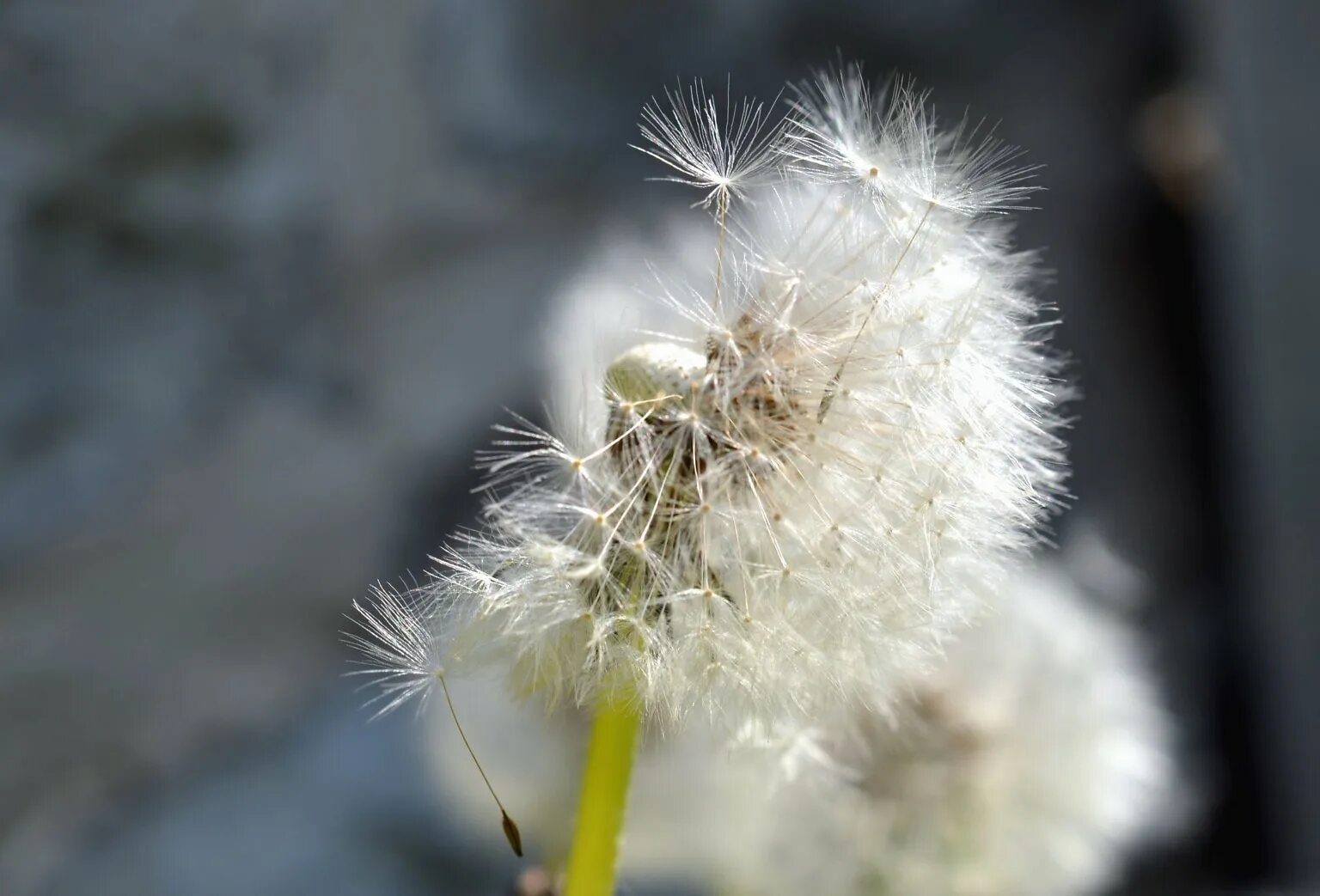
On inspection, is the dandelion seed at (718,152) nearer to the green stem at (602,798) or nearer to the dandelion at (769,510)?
the dandelion at (769,510)

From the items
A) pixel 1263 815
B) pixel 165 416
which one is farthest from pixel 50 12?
pixel 1263 815

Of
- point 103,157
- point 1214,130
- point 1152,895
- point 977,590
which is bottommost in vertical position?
point 1152,895

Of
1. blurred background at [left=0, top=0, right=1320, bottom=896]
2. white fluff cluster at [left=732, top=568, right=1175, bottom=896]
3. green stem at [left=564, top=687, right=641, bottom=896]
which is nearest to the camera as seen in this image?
green stem at [left=564, top=687, right=641, bottom=896]

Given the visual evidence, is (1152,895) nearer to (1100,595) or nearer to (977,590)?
(1100,595)

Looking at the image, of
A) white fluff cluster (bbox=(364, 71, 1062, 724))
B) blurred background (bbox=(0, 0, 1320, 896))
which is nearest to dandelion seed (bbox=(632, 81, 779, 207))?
white fluff cluster (bbox=(364, 71, 1062, 724))

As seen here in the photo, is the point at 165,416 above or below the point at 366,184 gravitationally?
below

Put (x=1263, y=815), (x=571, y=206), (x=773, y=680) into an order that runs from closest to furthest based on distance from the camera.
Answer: (x=773, y=680)
(x=571, y=206)
(x=1263, y=815)

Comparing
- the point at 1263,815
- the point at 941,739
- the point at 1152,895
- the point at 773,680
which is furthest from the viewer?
the point at 1263,815

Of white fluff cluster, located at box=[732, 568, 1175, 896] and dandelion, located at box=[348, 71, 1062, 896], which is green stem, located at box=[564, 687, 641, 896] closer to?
dandelion, located at box=[348, 71, 1062, 896]
